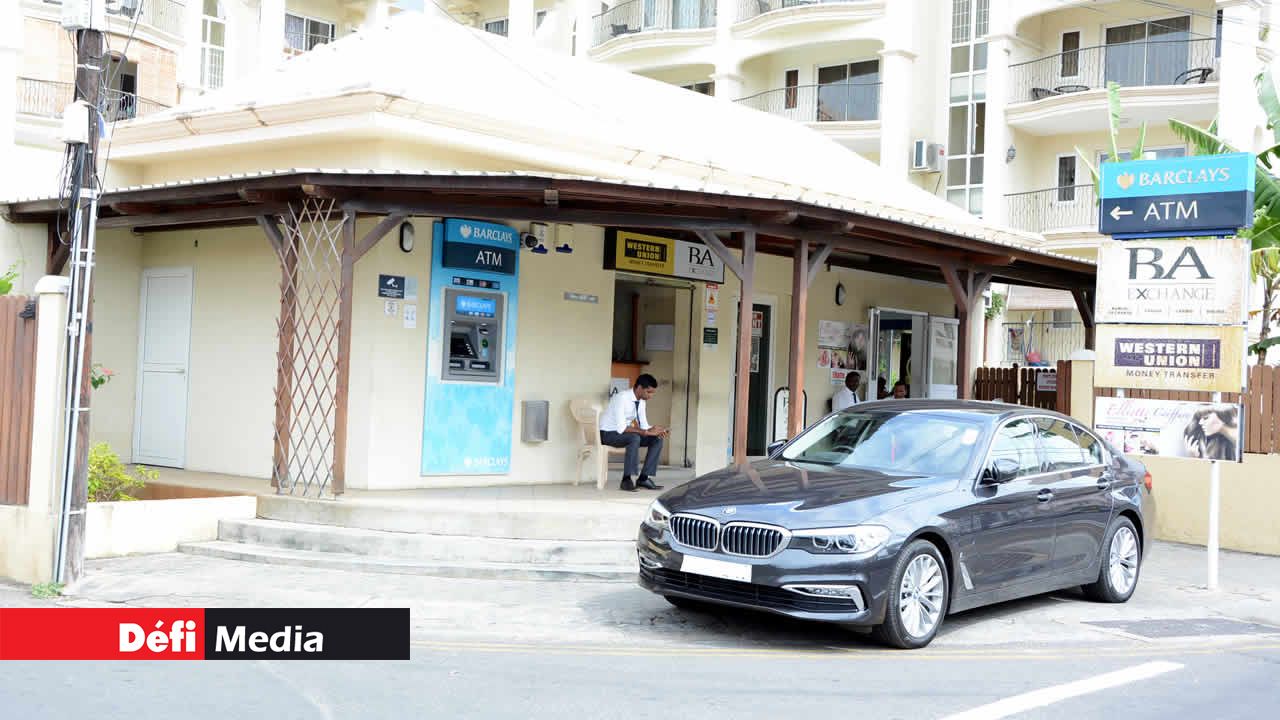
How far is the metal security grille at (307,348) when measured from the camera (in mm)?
11477

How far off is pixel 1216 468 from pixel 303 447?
8.63 m

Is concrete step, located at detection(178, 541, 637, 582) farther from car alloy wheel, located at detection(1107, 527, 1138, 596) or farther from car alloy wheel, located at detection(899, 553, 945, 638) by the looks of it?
car alloy wheel, located at detection(1107, 527, 1138, 596)

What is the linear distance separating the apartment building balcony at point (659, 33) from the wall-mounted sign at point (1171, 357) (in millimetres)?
24330

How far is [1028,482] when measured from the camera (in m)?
8.80

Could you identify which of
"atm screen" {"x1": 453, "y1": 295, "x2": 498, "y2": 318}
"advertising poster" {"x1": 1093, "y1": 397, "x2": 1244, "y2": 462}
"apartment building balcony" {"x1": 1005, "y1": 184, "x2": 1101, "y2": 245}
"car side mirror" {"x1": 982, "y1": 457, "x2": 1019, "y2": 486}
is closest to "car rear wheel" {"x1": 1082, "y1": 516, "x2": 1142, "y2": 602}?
"advertising poster" {"x1": 1093, "y1": 397, "x2": 1244, "y2": 462}

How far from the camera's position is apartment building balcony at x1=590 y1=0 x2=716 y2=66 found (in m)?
34.4

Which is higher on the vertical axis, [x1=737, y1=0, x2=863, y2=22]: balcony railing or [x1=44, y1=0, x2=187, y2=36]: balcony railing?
[x1=737, y1=0, x2=863, y2=22]: balcony railing

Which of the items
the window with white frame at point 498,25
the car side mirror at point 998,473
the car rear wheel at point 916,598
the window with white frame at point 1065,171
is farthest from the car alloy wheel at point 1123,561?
the window with white frame at point 498,25

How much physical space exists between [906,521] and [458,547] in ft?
14.1

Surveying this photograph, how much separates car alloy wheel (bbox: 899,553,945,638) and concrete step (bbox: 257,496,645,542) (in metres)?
3.72

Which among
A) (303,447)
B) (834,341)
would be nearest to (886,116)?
(834,341)

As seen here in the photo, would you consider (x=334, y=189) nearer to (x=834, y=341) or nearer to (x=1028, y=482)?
(x=1028, y=482)

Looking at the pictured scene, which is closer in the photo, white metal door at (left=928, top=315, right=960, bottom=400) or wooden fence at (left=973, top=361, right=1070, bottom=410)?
wooden fence at (left=973, top=361, right=1070, bottom=410)

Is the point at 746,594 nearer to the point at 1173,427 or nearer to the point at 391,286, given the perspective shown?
the point at 1173,427
